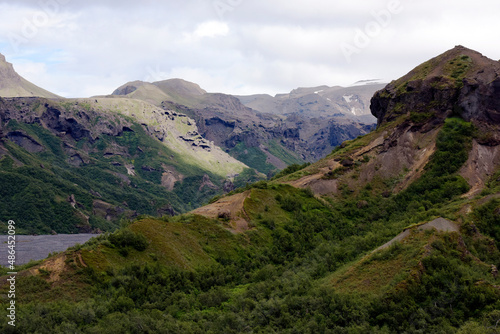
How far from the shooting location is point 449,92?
9581 cm

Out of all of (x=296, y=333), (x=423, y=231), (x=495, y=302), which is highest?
(x=423, y=231)

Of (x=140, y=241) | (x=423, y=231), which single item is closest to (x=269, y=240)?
(x=140, y=241)

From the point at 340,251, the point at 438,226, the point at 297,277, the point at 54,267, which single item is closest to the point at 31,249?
the point at 54,267

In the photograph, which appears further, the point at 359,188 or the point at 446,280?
the point at 359,188

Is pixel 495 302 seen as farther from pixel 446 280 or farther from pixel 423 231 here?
pixel 423 231

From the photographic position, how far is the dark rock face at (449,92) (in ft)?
297

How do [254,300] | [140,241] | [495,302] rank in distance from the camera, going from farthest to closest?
1. [140,241]
2. [254,300]
3. [495,302]

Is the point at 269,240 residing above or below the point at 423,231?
below

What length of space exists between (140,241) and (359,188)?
5259cm

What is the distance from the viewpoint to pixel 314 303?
142 feet

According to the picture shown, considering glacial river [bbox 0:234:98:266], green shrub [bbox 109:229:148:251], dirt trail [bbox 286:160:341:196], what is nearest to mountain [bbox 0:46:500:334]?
green shrub [bbox 109:229:148:251]

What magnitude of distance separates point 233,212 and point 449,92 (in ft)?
185

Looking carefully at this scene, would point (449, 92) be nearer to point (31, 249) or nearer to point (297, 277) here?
point (297, 277)

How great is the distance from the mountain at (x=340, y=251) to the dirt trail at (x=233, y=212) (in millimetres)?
284
